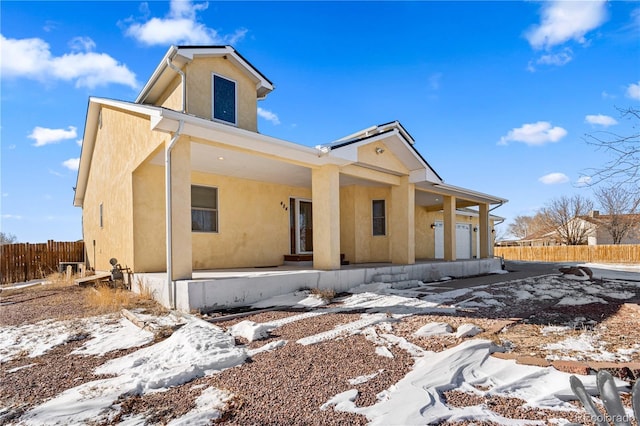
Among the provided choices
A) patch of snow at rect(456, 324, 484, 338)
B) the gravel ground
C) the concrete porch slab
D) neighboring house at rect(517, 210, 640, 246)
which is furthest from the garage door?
neighboring house at rect(517, 210, 640, 246)

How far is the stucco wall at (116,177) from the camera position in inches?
335

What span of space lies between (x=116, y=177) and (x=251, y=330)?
326 inches

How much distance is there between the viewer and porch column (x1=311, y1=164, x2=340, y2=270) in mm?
8789

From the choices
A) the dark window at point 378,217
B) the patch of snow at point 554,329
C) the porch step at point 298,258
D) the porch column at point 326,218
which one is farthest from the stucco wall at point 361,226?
the patch of snow at point 554,329

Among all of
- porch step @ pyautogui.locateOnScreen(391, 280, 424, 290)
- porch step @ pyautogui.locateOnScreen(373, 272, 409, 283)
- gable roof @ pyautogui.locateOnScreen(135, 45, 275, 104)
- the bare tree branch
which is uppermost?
gable roof @ pyautogui.locateOnScreen(135, 45, 275, 104)

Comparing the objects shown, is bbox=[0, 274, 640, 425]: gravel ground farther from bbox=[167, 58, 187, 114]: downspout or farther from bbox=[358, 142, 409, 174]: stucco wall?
bbox=[167, 58, 187, 114]: downspout

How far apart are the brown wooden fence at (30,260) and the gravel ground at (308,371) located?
34.7 feet

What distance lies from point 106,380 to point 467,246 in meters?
20.2

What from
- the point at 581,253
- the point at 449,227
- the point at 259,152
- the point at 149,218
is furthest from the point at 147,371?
the point at 581,253

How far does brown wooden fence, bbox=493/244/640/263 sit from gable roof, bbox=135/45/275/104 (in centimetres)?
2592

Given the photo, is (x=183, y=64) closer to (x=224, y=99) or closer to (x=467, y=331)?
(x=224, y=99)

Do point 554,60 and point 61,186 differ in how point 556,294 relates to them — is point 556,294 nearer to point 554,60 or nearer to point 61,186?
point 554,60

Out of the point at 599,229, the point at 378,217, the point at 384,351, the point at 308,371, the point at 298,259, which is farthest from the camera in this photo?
the point at 599,229

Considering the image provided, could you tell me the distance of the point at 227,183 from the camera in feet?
34.4
